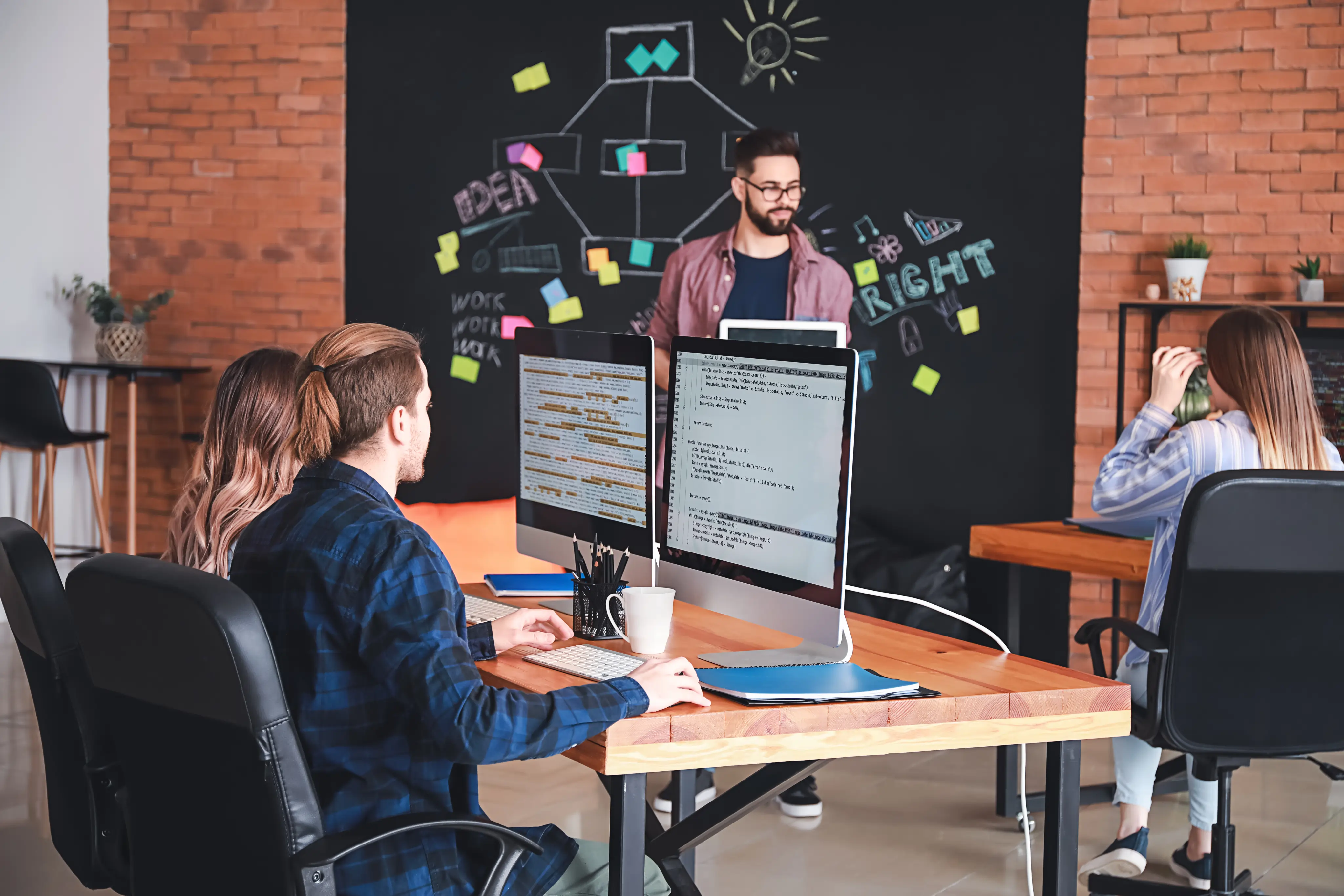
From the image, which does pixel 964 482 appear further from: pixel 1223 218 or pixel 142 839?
pixel 142 839

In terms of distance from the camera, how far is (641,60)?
5.21m

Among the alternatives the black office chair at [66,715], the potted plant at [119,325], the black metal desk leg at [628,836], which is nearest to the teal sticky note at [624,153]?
the potted plant at [119,325]

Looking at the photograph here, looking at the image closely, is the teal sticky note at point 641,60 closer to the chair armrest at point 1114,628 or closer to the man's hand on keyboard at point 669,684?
the chair armrest at point 1114,628

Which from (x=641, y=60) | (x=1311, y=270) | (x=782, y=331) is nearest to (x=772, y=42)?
(x=641, y=60)

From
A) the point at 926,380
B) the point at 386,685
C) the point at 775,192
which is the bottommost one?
the point at 386,685

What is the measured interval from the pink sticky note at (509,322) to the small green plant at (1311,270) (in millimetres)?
2961

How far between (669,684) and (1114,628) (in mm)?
1281

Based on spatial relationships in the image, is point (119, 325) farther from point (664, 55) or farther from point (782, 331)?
point (782, 331)

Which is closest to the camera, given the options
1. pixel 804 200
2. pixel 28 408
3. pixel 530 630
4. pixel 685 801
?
pixel 530 630

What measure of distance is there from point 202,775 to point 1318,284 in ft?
13.3

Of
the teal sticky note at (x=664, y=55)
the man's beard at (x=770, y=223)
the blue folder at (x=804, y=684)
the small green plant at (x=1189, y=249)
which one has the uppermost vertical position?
the teal sticky note at (x=664, y=55)

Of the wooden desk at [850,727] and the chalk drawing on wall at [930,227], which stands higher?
the chalk drawing on wall at [930,227]

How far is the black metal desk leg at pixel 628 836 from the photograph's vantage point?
4.96ft

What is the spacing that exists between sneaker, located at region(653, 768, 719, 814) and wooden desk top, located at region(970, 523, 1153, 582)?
920mm
